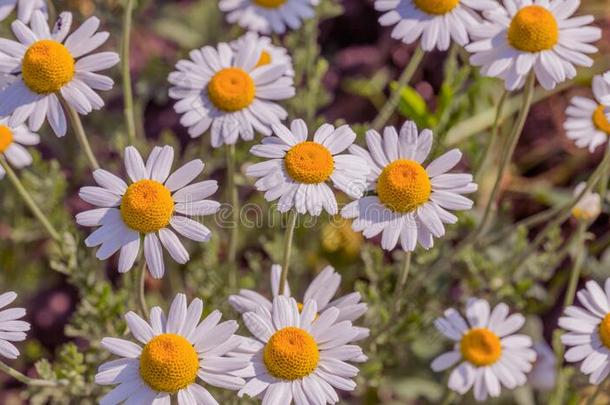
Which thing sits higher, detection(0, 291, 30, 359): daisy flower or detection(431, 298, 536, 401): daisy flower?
detection(0, 291, 30, 359): daisy flower

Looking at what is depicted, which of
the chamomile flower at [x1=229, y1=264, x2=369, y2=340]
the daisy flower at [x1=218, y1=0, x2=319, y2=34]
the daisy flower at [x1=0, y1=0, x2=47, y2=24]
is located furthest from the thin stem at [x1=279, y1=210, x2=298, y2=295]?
the daisy flower at [x1=0, y1=0, x2=47, y2=24]

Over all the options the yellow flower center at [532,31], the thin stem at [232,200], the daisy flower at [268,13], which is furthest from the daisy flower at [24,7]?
the yellow flower center at [532,31]

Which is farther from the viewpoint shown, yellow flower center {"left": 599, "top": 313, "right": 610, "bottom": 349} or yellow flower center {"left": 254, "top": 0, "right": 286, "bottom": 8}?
yellow flower center {"left": 254, "top": 0, "right": 286, "bottom": 8}

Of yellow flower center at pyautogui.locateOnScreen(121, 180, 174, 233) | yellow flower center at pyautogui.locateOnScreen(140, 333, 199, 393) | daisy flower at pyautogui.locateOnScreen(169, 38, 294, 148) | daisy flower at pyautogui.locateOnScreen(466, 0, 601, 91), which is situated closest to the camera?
yellow flower center at pyautogui.locateOnScreen(140, 333, 199, 393)

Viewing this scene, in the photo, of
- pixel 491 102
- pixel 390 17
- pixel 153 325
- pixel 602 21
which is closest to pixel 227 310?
pixel 153 325

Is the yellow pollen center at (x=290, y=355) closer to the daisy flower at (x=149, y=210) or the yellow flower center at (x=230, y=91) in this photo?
the daisy flower at (x=149, y=210)

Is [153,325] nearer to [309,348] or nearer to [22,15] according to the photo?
[309,348]

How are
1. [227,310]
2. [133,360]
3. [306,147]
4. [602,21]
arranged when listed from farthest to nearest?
[602,21] → [227,310] → [306,147] → [133,360]

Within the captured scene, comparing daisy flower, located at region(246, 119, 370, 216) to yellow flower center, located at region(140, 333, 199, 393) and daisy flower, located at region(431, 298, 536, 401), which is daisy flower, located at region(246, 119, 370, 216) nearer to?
yellow flower center, located at region(140, 333, 199, 393)
